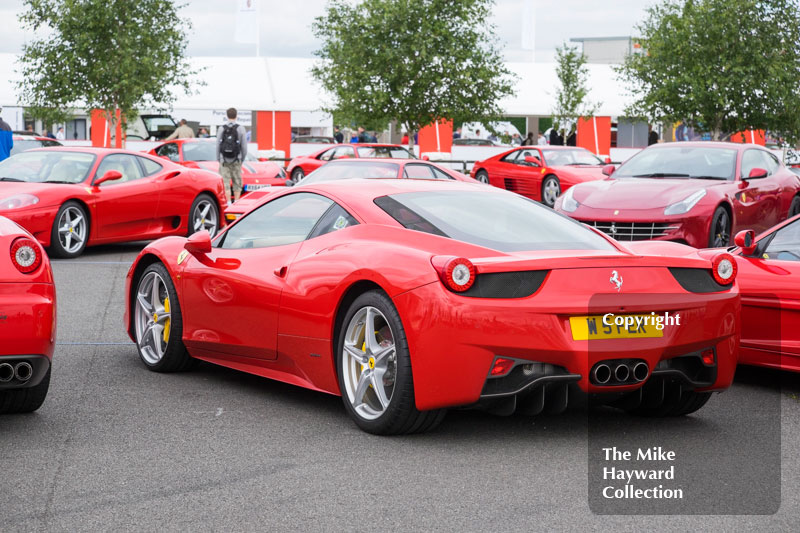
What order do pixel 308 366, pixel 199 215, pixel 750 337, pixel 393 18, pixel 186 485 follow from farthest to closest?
pixel 393 18
pixel 199 215
pixel 750 337
pixel 308 366
pixel 186 485

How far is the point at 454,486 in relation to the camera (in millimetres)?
4438

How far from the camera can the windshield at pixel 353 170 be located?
1614 centimetres

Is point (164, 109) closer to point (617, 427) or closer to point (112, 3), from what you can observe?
point (112, 3)

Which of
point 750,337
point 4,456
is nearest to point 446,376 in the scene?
point 4,456

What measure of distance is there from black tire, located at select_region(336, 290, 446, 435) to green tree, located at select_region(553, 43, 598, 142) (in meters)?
36.7

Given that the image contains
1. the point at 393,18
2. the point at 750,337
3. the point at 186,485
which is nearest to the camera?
the point at 186,485

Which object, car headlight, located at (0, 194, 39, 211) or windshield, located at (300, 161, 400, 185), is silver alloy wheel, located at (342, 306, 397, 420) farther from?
windshield, located at (300, 161, 400, 185)

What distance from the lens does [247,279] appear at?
610 centimetres

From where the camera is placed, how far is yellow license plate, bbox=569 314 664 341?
4.89 meters

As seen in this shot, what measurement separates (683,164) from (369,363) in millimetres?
8806

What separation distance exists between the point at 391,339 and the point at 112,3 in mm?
28923

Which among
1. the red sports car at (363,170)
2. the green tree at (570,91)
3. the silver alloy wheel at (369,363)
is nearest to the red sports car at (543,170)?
the red sports car at (363,170)

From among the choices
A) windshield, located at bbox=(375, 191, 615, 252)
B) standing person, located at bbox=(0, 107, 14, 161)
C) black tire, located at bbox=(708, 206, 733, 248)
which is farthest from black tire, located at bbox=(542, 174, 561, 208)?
windshield, located at bbox=(375, 191, 615, 252)

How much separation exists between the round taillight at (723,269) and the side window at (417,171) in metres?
11.3
